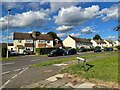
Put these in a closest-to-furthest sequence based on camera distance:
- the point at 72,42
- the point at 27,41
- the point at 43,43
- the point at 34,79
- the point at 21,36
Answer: the point at 34,79
the point at 21,36
the point at 27,41
the point at 43,43
the point at 72,42

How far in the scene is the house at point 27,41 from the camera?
82625 millimetres

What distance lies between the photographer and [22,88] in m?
8.23

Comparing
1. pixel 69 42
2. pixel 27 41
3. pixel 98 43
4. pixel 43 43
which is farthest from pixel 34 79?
pixel 98 43

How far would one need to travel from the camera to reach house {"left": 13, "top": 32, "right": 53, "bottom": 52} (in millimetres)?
82625

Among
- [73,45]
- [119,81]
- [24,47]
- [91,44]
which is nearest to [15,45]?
[24,47]

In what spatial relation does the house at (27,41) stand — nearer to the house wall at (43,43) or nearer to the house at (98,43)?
the house wall at (43,43)

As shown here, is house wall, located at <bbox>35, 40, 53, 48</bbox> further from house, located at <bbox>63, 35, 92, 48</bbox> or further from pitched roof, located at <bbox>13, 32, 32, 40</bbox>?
house, located at <bbox>63, 35, 92, 48</bbox>

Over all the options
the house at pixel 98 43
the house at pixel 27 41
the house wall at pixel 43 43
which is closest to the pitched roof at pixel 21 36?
the house at pixel 27 41

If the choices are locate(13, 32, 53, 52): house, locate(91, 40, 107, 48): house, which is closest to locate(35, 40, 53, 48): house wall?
locate(13, 32, 53, 52): house

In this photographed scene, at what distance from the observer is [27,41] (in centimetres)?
8475

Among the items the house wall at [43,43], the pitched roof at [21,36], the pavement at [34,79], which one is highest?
the pitched roof at [21,36]

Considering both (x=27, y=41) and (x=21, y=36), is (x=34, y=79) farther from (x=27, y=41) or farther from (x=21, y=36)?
(x=21, y=36)

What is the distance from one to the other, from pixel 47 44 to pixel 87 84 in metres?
82.7

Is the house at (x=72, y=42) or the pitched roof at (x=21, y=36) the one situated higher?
the pitched roof at (x=21, y=36)
